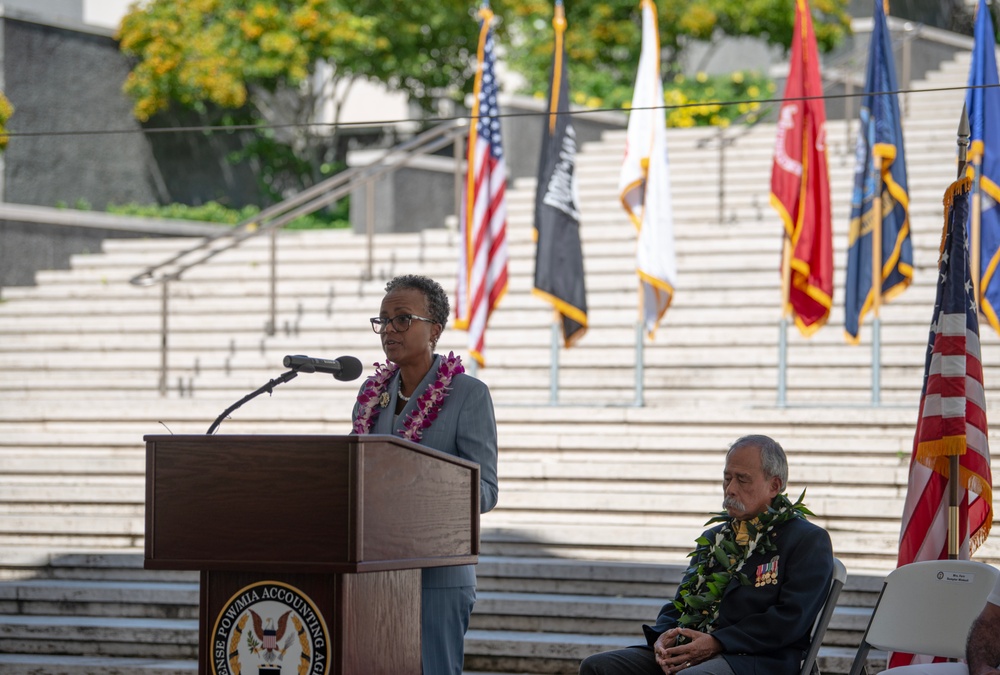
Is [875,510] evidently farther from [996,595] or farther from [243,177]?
[243,177]

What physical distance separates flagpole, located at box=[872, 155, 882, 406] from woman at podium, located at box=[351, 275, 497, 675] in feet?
19.7

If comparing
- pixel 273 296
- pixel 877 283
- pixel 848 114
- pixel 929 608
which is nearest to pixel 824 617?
pixel 929 608

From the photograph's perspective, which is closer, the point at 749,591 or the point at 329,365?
the point at 329,365

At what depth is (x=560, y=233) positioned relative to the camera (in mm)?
10484

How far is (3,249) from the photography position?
46.5 ft

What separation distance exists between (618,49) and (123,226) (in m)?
8.51

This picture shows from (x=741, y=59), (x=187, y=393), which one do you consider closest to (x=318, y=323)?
(x=187, y=393)

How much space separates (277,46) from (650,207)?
8.73 meters

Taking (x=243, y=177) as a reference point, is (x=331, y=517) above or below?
below

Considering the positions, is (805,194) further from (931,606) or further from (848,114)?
(848,114)

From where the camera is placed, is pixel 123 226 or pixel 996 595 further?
pixel 123 226

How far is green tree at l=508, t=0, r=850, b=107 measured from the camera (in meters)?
18.9

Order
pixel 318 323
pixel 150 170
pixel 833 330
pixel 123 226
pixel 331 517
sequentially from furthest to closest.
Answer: pixel 150 170
pixel 123 226
pixel 318 323
pixel 833 330
pixel 331 517

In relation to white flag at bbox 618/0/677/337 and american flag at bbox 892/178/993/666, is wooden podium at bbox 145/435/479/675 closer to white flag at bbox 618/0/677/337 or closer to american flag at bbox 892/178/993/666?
american flag at bbox 892/178/993/666
